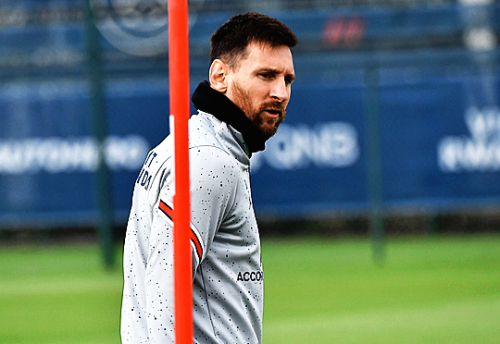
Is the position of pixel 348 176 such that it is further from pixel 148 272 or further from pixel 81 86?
pixel 148 272

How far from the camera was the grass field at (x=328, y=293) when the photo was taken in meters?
7.26

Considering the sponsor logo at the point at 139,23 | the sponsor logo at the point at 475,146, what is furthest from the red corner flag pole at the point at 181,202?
the sponsor logo at the point at 139,23

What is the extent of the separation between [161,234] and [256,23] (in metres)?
0.72

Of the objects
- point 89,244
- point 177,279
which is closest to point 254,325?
point 177,279

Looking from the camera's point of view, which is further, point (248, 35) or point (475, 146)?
point (475, 146)

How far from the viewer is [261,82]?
2598 millimetres

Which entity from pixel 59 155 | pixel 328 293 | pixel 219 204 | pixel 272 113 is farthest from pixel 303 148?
pixel 219 204

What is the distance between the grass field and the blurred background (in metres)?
0.12

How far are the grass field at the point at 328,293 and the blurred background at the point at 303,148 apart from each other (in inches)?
4.7

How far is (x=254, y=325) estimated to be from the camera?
102 inches

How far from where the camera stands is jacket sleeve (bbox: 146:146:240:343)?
7.43 ft

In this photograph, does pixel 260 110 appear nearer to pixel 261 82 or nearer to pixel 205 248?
pixel 261 82

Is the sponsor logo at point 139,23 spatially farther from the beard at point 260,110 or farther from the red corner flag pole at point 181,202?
the red corner flag pole at point 181,202

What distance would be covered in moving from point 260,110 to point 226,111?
109mm
